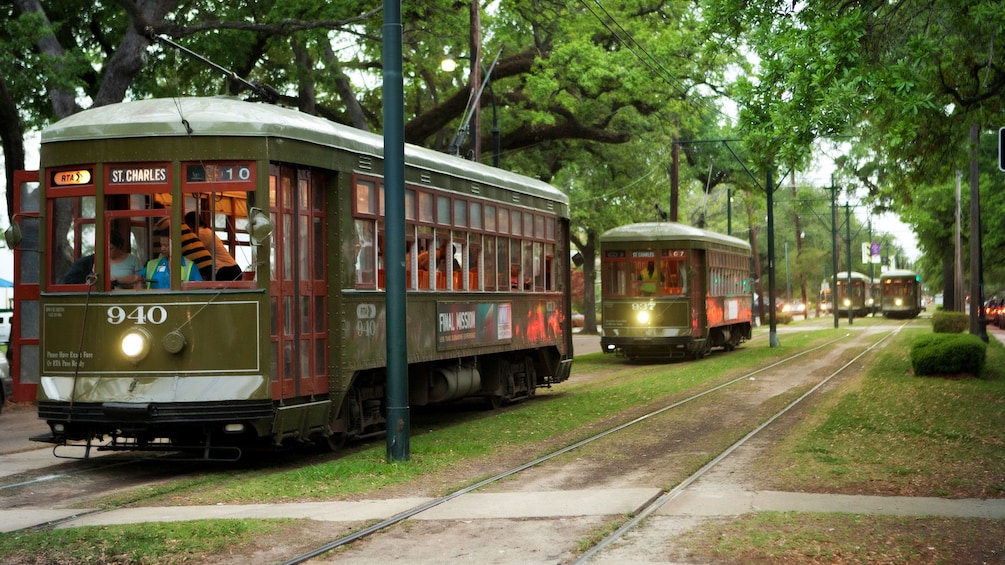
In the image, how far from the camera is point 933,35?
15945 millimetres

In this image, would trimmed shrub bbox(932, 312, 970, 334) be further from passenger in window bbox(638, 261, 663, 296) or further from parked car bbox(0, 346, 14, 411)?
parked car bbox(0, 346, 14, 411)

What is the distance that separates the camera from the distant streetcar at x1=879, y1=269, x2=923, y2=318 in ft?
253

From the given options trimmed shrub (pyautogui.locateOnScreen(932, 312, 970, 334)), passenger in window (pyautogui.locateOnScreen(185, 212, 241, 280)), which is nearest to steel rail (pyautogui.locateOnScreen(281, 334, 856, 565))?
passenger in window (pyautogui.locateOnScreen(185, 212, 241, 280))

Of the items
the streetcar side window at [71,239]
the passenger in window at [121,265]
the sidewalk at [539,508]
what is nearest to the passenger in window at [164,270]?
the passenger in window at [121,265]

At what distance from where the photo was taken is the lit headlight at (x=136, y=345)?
37.1 ft

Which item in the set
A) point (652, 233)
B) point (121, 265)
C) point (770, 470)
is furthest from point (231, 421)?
point (652, 233)

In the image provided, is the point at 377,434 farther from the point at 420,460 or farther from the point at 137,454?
the point at 137,454

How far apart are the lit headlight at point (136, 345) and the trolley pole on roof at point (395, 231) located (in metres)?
2.36

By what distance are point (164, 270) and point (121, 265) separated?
0.42 m

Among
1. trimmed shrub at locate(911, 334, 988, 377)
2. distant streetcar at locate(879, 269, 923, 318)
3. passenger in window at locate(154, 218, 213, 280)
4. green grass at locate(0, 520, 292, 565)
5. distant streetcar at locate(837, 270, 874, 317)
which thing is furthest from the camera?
distant streetcar at locate(837, 270, 874, 317)

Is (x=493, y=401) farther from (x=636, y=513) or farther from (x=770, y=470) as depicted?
(x=636, y=513)

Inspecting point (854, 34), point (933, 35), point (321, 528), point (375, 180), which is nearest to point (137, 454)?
point (375, 180)

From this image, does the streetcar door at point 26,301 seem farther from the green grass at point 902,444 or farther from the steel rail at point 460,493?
the green grass at point 902,444

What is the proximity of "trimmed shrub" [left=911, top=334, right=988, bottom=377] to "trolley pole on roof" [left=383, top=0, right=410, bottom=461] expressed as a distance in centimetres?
1482
